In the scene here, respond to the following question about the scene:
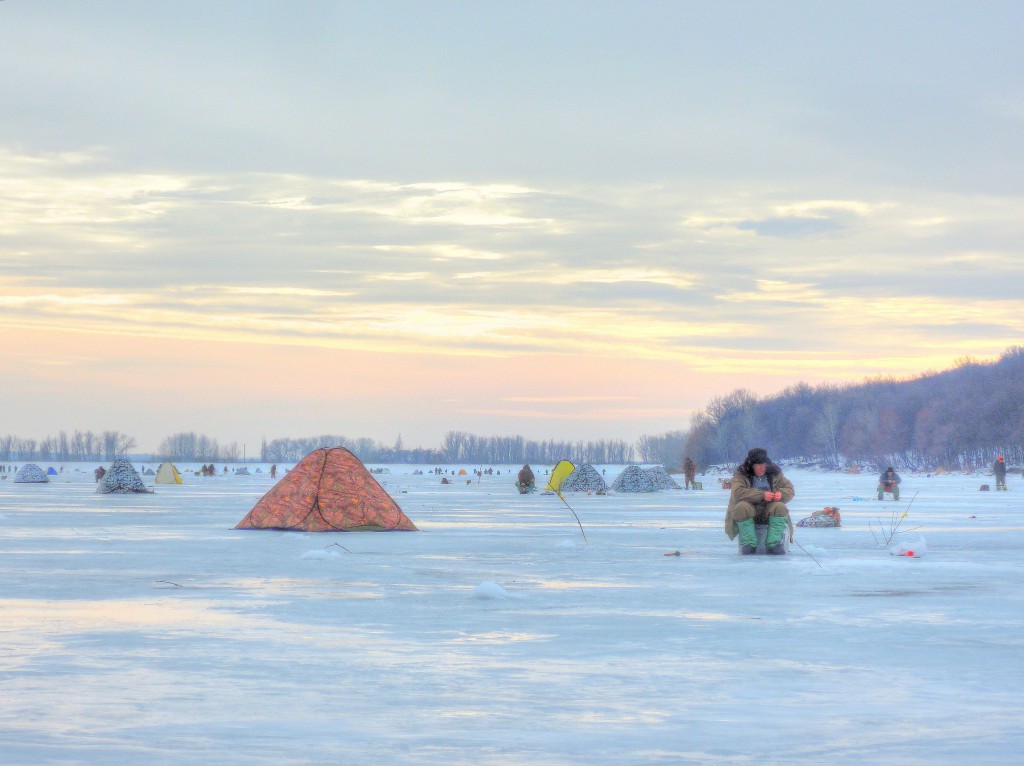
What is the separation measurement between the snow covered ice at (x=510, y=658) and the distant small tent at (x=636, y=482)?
41.7 m

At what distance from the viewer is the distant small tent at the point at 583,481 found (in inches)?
2506

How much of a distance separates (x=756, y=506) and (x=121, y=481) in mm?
→ 41123

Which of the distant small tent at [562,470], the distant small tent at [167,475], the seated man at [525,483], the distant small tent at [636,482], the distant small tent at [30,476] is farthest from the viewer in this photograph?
the distant small tent at [167,475]

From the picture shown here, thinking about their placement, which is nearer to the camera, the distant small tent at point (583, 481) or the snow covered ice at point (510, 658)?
the snow covered ice at point (510, 658)

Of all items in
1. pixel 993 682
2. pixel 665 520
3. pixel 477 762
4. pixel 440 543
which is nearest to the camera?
pixel 477 762

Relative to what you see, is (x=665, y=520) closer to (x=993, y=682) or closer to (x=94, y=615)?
(x=94, y=615)

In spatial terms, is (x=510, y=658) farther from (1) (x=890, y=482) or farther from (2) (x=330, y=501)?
(1) (x=890, y=482)

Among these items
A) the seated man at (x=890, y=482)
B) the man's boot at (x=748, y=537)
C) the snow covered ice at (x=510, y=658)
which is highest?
the seated man at (x=890, y=482)

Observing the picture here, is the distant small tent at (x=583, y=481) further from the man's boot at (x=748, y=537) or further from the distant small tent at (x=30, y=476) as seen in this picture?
the man's boot at (x=748, y=537)

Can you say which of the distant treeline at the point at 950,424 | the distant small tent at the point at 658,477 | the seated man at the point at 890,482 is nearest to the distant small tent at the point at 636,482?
the distant small tent at the point at 658,477

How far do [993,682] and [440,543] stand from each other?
15690mm

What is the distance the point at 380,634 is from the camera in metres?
11.3

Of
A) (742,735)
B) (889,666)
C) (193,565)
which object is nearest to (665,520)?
(193,565)

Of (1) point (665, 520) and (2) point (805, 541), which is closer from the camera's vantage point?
(2) point (805, 541)
